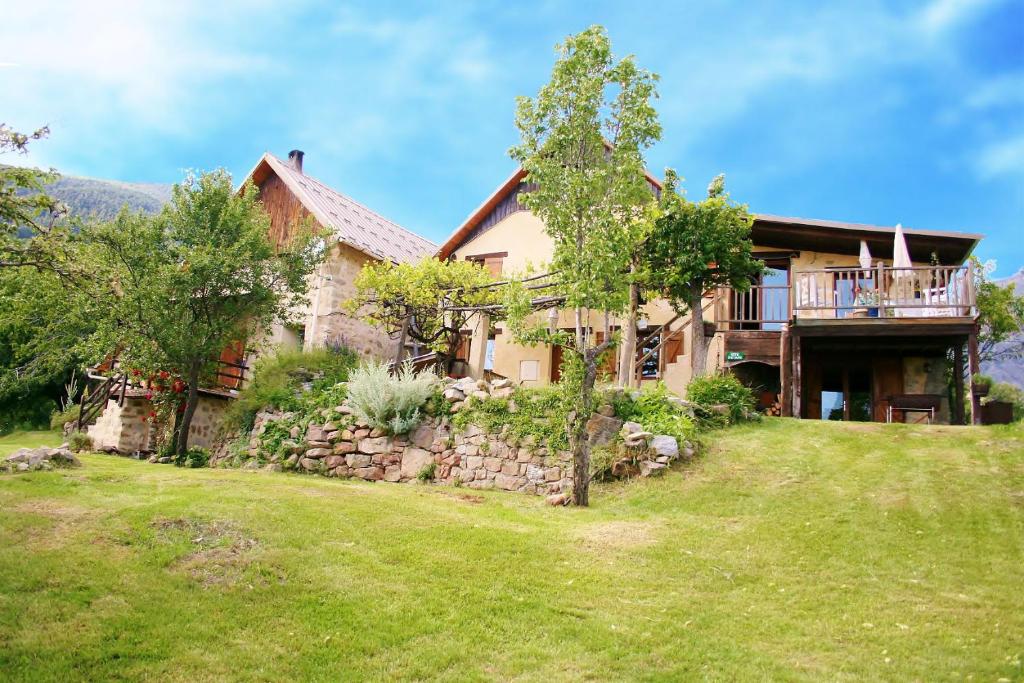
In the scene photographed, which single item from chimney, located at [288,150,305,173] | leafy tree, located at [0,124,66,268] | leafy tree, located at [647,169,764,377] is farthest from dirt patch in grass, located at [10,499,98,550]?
chimney, located at [288,150,305,173]

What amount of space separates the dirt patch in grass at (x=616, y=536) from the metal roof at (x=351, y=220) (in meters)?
12.6

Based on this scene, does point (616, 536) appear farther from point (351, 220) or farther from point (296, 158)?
point (296, 158)

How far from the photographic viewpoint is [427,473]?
13.3m

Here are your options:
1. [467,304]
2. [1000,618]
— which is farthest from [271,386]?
[1000,618]

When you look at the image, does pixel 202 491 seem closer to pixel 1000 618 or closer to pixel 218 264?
pixel 218 264

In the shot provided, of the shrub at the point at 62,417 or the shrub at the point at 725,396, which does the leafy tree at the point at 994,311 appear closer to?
the shrub at the point at 725,396

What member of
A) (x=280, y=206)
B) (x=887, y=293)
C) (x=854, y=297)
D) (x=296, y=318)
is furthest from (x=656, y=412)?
(x=280, y=206)

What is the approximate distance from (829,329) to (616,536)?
8936 millimetres

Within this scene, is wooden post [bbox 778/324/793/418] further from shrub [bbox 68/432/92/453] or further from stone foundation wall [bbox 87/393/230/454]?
shrub [bbox 68/432/92/453]

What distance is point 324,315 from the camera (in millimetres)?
19812

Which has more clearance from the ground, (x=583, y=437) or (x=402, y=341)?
(x=402, y=341)

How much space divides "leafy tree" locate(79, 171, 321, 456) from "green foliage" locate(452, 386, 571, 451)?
5106 mm

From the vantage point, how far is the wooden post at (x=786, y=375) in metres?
15.5

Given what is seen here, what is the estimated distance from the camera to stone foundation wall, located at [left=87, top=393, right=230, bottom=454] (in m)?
18.5
